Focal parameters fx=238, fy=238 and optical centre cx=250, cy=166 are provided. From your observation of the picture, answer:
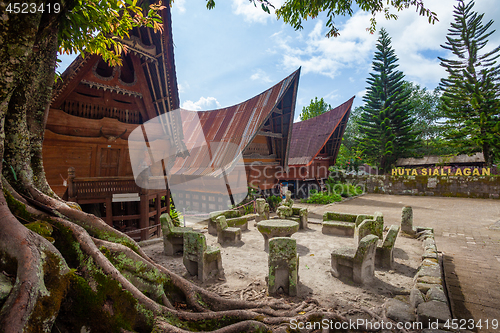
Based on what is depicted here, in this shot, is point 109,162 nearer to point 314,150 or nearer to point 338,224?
point 338,224

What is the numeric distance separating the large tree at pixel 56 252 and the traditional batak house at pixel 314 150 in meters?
15.3

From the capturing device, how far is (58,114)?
7.26m

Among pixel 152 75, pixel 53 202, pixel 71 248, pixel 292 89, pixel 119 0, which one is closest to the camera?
pixel 71 248

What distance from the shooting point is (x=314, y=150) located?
20047 millimetres

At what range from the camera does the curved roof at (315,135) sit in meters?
19.9

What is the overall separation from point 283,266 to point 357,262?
1641 mm

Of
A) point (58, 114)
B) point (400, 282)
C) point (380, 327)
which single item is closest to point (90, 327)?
point (380, 327)

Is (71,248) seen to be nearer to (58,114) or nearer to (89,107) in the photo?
(58,114)

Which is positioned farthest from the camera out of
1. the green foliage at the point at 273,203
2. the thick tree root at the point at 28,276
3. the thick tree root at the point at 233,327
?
the green foliage at the point at 273,203

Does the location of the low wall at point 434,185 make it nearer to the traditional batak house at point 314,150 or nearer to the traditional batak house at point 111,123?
the traditional batak house at point 314,150

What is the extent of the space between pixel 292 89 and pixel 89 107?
11295 mm

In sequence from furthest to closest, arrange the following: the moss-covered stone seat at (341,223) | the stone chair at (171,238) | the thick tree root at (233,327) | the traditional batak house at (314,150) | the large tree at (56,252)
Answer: the traditional batak house at (314,150)
the moss-covered stone seat at (341,223)
the stone chair at (171,238)
the thick tree root at (233,327)
the large tree at (56,252)

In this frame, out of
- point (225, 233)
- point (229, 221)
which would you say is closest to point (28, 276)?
point (225, 233)

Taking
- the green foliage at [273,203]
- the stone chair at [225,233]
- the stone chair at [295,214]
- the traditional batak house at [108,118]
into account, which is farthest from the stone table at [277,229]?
the green foliage at [273,203]
